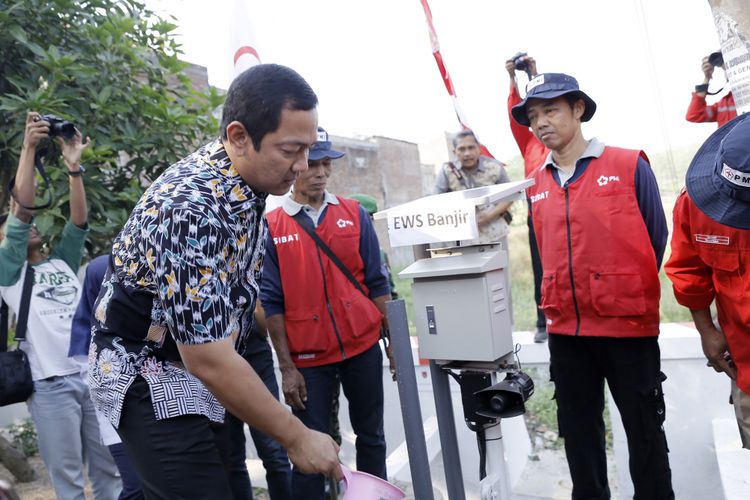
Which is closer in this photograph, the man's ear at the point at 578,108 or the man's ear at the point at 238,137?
the man's ear at the point at 238,137

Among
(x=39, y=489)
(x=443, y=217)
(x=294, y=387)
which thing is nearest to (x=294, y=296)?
(x=294, y=387)

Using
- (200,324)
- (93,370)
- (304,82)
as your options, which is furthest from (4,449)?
(304,82)

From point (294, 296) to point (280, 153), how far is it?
1.54 metres

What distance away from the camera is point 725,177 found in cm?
173

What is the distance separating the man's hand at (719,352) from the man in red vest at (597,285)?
9.2 inches

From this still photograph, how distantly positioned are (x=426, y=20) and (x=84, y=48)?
96.5 inches

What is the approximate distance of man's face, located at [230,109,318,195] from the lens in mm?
1502

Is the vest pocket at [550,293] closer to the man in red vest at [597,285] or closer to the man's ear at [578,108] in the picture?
the man in red vest at [597,285]

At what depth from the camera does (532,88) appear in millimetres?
2666

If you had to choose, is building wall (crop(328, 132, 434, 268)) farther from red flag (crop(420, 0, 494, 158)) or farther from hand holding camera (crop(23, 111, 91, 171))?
hand holding camera (crop(23, 111, 91, 171))

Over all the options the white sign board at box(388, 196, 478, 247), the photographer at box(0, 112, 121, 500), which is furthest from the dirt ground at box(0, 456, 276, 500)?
the white sign board at box(388, 196, 478, 247)

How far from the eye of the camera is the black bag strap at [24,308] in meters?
3.17

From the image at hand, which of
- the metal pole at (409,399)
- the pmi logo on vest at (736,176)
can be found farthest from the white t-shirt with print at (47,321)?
the pmi logo on vest at (736,176)

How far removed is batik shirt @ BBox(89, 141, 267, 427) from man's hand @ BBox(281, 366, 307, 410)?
1165 mm
